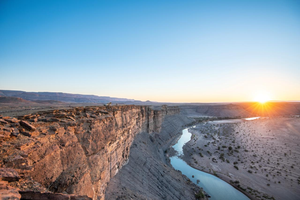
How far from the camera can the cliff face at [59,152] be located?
414 cm

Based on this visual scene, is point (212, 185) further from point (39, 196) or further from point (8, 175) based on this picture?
point (8, 175)

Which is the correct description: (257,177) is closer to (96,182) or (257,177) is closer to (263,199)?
(263,199)

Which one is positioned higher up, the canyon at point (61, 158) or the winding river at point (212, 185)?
the canyon at point (61, 158)

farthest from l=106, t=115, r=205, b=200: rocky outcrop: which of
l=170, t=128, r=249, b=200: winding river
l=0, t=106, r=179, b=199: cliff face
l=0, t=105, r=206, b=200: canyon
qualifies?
l=170, t=128, r=249, b=200: winding river

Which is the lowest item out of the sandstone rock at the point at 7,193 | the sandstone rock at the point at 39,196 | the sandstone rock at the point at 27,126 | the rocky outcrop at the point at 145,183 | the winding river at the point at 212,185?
the winding river at the point at 212,185

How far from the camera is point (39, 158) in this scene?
188 inches

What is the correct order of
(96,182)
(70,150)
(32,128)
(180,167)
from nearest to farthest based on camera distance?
(32,128) → (70,150) → (96,182) → (180,167)

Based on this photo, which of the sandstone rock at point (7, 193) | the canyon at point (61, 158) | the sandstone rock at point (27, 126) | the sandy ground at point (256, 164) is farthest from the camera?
the sandy ground at point (256, 164)

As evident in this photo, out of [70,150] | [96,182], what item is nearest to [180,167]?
[96,182]

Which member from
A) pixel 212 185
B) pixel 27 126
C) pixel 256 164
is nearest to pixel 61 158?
pixel 27 126

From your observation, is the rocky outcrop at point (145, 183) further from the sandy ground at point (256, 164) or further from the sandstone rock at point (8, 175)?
the sandy ground at point (256, 164)

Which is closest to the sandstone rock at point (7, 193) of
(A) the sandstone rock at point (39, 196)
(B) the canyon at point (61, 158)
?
(B) the canyon at point (61, 158)

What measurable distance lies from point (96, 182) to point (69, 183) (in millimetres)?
2224

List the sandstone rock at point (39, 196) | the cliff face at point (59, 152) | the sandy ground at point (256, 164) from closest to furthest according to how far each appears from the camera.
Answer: the sandstone rock at point (39, 196) → the cliff face at point (59, 152) → the sandy ground at point (256, 164)
